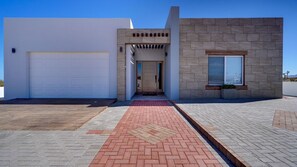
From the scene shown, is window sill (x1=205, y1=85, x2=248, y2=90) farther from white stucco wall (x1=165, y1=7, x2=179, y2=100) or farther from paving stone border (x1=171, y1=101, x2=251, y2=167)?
paving stone border (x1=171, y1=101, x2=251, y2=167)

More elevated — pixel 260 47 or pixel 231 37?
pixel 231 37

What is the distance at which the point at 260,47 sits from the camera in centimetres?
931

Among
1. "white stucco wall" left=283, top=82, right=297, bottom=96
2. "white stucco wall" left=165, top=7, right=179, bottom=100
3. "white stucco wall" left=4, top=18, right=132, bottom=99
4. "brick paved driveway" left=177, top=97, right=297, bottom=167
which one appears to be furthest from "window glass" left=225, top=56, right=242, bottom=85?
"white stucco wall" left=4, top=18, right=132, bottom=99

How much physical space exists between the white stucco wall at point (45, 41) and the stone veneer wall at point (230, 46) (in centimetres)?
439

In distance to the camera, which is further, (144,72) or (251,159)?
(144,72)

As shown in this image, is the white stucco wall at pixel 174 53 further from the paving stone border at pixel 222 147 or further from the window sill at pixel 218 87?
the paving stone border at pixel 222 147

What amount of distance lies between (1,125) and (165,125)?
480 centimetres

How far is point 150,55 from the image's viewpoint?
13.6 m

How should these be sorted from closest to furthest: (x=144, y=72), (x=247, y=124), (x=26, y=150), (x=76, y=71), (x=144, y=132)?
1. (x=26, y=150)
2. (x=144, y=132)
3. (x=247, y=124)
4. (x=76, y=71)
5. (x=144, y=72)

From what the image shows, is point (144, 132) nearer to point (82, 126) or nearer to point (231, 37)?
point (82, 126)

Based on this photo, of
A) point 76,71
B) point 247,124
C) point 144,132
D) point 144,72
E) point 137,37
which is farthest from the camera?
point 144,72

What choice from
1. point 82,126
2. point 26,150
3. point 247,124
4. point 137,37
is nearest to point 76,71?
point 137,37

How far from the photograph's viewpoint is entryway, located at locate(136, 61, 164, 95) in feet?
46.8

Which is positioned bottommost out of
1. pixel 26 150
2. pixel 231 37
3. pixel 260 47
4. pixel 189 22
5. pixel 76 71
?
pixel 26 150
